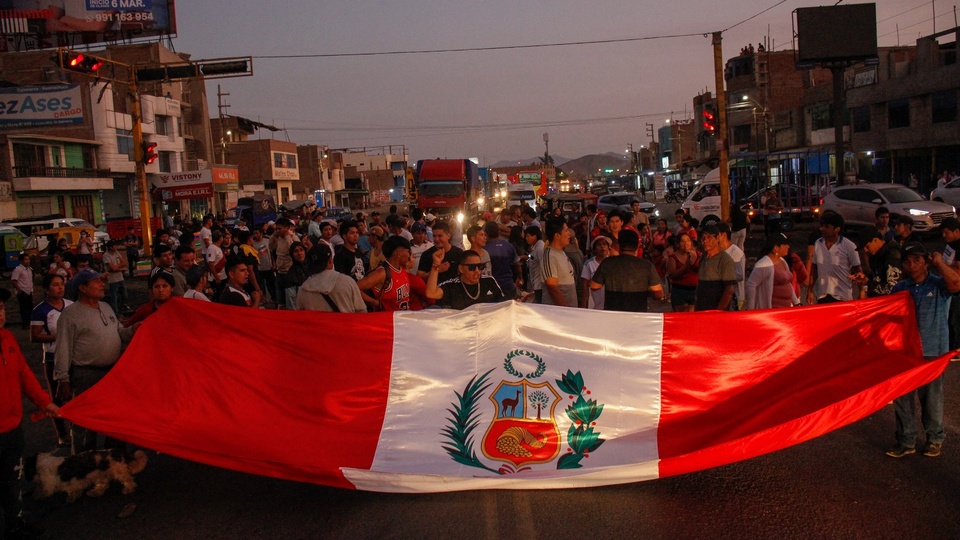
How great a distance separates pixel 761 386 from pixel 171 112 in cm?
5945

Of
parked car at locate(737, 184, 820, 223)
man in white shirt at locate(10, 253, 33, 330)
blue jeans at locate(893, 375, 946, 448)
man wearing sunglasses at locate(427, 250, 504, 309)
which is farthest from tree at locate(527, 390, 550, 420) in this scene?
parked car at locate(737, 184, 820, 223)

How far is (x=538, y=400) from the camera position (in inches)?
216

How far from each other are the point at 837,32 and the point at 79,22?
38.8 metres

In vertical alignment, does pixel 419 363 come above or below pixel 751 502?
above

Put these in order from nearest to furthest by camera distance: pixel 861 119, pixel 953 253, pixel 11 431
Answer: pixel 11 431 < pixel 953 253 < pixel 861 119

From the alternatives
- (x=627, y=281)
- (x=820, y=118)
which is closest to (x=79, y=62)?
(x=627, y=281)

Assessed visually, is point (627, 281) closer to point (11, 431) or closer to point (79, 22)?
point (11, 431)

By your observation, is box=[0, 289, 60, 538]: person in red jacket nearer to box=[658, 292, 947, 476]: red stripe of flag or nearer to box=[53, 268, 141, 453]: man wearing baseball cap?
box=[53, 268, 141, 453]: man wearing baseball cap

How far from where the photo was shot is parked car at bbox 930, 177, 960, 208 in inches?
1089

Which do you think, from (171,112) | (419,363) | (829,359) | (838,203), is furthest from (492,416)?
(171,112)

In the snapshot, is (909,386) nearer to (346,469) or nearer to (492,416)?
(492,416)

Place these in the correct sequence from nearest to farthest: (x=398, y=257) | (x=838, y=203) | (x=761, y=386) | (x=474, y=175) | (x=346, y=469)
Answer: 1. (x=346, y=469)
2. (x=761, y=386)
3. (x=398, y=257)
4. (x=838, y=203)
5. (x=474, y=175)

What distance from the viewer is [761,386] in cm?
562

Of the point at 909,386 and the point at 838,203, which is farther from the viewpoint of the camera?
the point at 838,203
